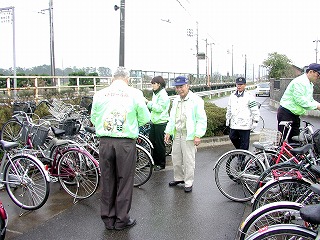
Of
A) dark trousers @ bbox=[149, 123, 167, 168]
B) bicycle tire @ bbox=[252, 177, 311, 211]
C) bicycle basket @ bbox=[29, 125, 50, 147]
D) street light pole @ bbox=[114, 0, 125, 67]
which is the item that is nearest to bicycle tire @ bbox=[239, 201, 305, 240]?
bicycle tire @ bbox=[252, 177, 311, 211]

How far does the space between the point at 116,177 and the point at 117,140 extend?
505 mm

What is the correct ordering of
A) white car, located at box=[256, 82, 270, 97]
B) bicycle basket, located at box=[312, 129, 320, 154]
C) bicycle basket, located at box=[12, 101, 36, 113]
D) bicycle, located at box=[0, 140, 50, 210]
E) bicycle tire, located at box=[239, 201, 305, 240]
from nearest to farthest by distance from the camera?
1. bicycle tire, located at box=[239, 201, 305, 240]
2. bicycle basket, located at box=[312, 129, 320, 154]
3. bicycle, located at box=[0, 140, 50, 210]
4. bicycle basket, located at box=[12, 101, 36, 113]
5. white car, located at box=[256, 82, 270, 97]

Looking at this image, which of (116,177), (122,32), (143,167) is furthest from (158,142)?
(122,32)

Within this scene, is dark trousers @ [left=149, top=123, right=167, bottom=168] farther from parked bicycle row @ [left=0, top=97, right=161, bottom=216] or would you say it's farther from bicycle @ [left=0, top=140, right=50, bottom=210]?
bicycle @ [left=0, top=140, right=50, bottom=210]

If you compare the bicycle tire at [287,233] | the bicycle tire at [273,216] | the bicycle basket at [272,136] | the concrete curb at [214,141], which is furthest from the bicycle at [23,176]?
the concrete curb at [214,141]

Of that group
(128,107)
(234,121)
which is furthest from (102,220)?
(234,121)

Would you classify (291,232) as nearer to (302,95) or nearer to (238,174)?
(238,174)

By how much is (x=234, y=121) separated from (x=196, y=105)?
785mm

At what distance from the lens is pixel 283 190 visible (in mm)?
3484

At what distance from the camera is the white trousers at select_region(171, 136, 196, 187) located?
5.16 metres

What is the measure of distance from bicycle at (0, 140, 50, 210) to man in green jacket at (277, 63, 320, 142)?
12.7 ft

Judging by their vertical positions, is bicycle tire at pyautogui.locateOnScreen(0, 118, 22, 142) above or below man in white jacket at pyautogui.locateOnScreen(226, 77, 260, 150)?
below

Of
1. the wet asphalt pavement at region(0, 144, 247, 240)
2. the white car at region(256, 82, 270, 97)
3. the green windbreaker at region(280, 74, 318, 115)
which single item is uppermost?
the white car at region(256, 82, 270, 97)

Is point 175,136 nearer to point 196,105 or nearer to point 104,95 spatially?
point 196,105
